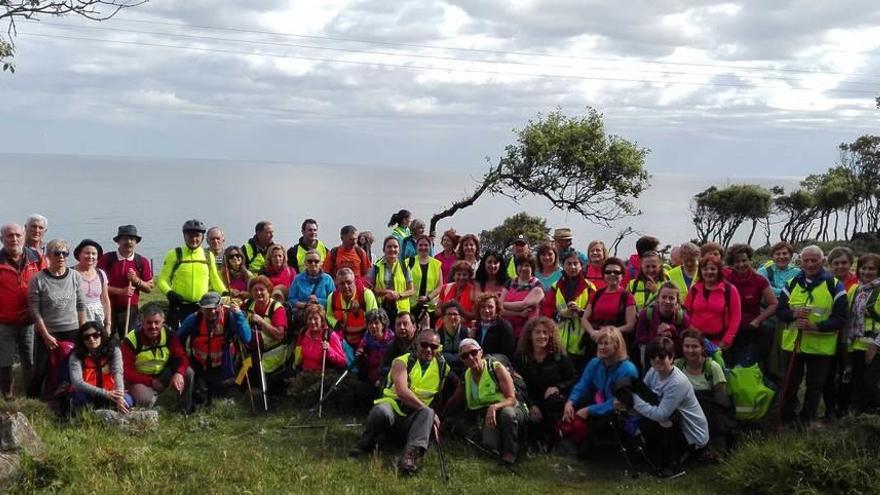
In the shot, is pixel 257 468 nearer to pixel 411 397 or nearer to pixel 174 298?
pixel 411 397

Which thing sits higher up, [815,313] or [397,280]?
[397,280]

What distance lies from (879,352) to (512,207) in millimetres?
127344

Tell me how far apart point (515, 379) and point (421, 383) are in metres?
1.00

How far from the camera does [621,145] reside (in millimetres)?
24828

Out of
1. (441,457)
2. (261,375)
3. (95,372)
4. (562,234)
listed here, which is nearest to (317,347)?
(261,375)

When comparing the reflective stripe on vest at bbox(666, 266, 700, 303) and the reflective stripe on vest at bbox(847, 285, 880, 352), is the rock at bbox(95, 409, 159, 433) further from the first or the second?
the reflective stripe on vest at bbox(847, 285, 880, 352)

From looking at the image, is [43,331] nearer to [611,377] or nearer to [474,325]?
[474,325]

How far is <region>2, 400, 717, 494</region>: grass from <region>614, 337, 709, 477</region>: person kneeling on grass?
10.2 inches

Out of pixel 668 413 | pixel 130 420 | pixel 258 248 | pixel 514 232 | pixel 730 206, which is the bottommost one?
pixel 130 420

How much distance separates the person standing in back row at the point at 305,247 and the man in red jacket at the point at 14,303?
3777mm

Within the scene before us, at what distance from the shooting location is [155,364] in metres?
9.84

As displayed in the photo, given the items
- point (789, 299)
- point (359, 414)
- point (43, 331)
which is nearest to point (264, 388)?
point (359, 414)

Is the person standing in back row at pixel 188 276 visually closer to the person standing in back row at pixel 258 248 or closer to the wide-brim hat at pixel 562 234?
the person standing in back row at pixel 258 248

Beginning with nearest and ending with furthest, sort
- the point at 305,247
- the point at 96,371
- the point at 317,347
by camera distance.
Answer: the point at 96,371
the point at 317,347
the point at 305,247
